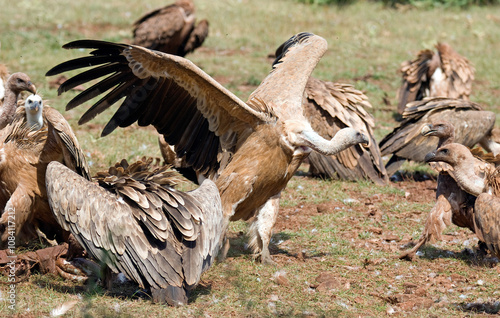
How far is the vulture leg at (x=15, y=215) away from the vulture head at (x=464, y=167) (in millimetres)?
3170

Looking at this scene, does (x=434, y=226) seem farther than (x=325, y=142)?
Yes

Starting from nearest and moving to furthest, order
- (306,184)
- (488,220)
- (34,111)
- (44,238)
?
1. (488,220)
2. (34,111)
3. (44,238)
4. (306,184)

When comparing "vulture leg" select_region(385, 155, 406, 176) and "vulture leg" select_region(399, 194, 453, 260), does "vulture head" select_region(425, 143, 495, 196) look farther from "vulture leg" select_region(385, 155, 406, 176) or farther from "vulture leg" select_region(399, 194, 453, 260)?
"vulture leg" select_region(385, 155, 406, 176)

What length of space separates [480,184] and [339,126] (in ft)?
7.98

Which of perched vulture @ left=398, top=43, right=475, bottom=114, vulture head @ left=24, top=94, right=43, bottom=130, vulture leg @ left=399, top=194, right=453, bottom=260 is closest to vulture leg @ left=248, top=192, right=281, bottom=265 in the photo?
vulture leg @ left=399, top=194, right=453, bottom=260

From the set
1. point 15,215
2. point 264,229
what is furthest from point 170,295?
point 15,215

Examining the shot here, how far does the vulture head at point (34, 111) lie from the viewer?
474 cm

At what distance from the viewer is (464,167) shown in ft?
17.1

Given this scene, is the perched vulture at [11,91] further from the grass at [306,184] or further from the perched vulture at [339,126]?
the perched vulture at [339,126]

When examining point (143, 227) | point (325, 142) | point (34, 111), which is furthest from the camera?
point (325, 142)

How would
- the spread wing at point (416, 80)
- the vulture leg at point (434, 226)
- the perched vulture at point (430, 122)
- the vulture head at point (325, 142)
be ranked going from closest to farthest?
the vulture head at point (325, 142) → the vulture leg at point (434, 226) → the perched vulture at point (430, 122) → the spread wing at point (416, 80)

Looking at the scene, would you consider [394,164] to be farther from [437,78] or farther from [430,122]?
[437,78]

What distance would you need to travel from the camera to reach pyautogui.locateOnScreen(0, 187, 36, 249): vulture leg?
15.5 feet

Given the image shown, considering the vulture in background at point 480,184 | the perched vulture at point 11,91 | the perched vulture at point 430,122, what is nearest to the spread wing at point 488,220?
the vulture in background at point 480,184
